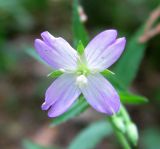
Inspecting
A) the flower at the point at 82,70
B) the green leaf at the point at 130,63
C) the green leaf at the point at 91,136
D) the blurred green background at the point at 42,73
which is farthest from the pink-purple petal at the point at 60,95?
the blurred green background at the point at 42,73

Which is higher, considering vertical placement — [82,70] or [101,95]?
[82,70]

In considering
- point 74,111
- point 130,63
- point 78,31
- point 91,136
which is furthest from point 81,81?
point 91,136

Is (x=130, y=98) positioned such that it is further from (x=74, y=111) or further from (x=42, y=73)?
(x=42, y=73)

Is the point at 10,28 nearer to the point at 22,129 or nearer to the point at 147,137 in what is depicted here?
the point at 22,129

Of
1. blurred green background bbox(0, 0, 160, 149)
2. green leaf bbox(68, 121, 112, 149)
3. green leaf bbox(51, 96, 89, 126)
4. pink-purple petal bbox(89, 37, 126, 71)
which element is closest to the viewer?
pink-purple petal bbox(89, 37, 126, 71)

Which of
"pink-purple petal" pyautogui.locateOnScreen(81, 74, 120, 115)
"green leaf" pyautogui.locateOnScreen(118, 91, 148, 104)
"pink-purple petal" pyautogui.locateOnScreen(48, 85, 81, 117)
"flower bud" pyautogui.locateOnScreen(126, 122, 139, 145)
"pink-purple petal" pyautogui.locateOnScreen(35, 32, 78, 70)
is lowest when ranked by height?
"flower bud" pyautogui.locateOnScreen(126, 122, 139, 145)

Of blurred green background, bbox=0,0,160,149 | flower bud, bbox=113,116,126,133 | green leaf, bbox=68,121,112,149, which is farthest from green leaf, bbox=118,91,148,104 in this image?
blurred green background, bbox=0,0,160,149

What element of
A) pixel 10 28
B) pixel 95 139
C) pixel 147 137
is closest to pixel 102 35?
pixel 95 139

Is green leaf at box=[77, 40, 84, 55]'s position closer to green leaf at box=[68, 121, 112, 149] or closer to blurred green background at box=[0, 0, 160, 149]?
green leaf at box=[68, 121, 112, 149]
